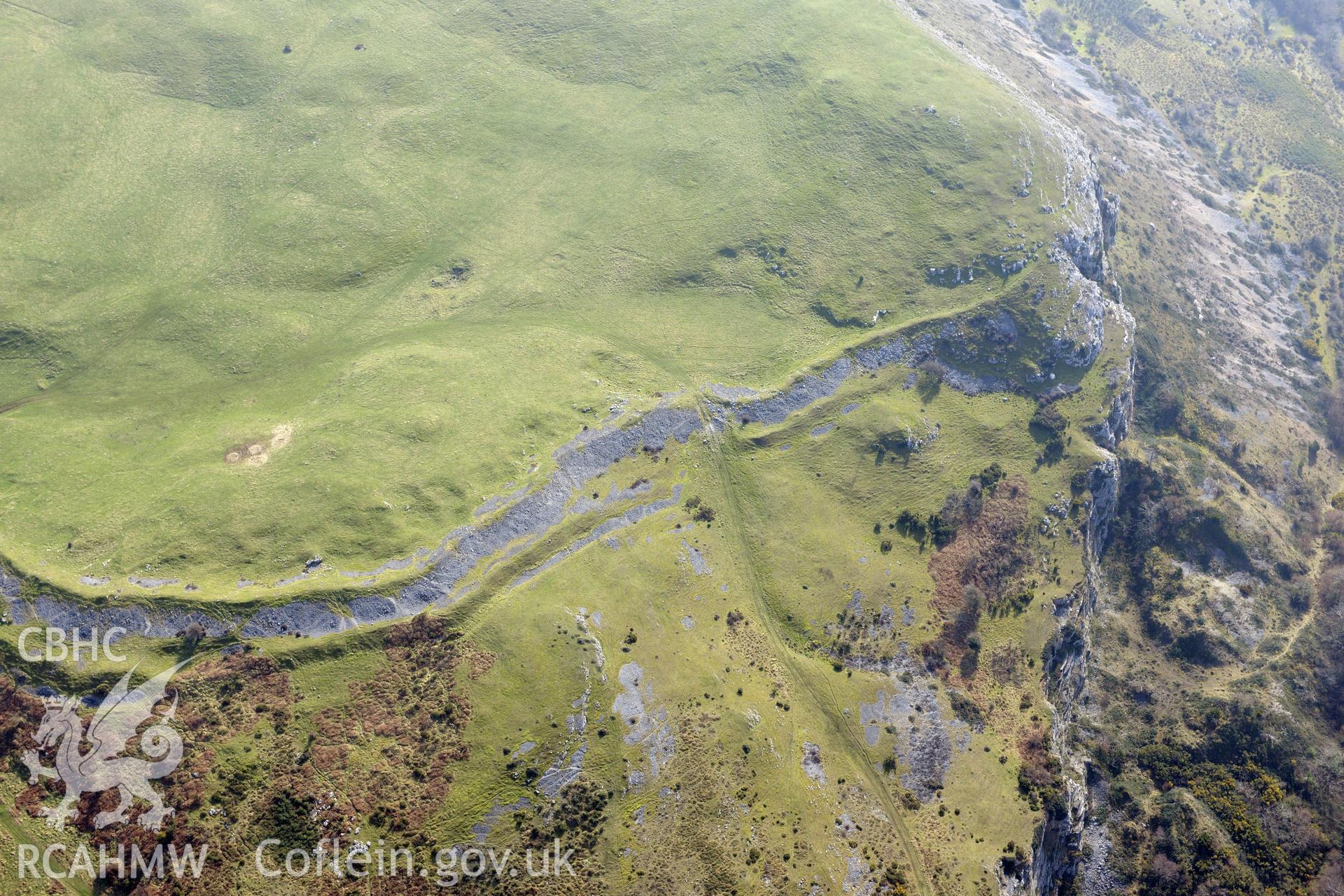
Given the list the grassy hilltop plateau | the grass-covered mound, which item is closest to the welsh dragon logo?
the grassy hilltop plateau

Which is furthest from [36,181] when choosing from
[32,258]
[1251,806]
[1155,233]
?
[1155,233]

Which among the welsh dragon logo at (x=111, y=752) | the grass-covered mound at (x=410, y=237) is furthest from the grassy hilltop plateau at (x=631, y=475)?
the grass-covered mound at (x=410, y=237)

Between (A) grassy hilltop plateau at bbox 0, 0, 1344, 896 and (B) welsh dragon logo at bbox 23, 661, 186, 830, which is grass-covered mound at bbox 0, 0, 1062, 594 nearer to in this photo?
(A) grassy hilltop plateau at bbox 0, 0, 1344, 896

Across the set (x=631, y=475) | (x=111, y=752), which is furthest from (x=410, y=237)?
(x=111, y=752)

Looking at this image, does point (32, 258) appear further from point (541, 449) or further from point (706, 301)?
point (706, 301)

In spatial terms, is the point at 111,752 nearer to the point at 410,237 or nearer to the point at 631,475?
the point at 631,475

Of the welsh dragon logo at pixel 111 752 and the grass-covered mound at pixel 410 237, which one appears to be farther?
the grass-covered mound at pixel 410 237

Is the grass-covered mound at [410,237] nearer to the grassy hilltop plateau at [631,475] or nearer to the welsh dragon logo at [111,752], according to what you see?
the grassy hilltop plateau at [631,475]
